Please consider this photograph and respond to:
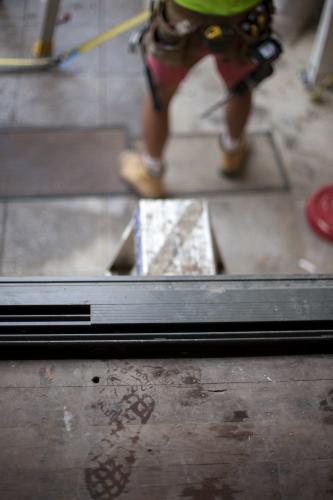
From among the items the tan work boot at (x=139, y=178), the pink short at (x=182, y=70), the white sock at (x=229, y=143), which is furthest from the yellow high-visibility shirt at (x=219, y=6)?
the tan work boot at (x=139, y=178)

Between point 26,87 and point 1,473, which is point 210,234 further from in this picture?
point 26,87

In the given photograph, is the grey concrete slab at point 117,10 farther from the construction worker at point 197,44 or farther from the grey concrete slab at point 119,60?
the construction worker at point 197,44

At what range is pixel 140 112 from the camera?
2.39 m

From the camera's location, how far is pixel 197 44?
1.71 meters

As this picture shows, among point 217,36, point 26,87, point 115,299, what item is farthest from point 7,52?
point 115,299

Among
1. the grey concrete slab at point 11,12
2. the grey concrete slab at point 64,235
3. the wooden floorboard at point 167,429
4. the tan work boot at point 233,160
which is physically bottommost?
the grey concrete slab at point 64,235

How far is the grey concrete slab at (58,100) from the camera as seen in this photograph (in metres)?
2.29

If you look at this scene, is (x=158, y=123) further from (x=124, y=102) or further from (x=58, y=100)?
(x=58, y=100)

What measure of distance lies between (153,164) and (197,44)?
0.52 metres

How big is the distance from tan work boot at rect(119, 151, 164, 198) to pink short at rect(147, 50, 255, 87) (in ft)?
1.36

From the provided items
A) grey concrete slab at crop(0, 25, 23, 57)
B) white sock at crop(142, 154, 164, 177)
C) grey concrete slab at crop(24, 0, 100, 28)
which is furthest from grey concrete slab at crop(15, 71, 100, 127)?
white sock at crop(142, 154, 164, 177)

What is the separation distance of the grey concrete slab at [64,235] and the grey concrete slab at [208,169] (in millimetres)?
237

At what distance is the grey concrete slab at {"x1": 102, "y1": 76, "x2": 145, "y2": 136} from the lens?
236cm

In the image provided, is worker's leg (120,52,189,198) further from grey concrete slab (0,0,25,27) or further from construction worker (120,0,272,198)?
grey concrete slab (0,0,25,27)
